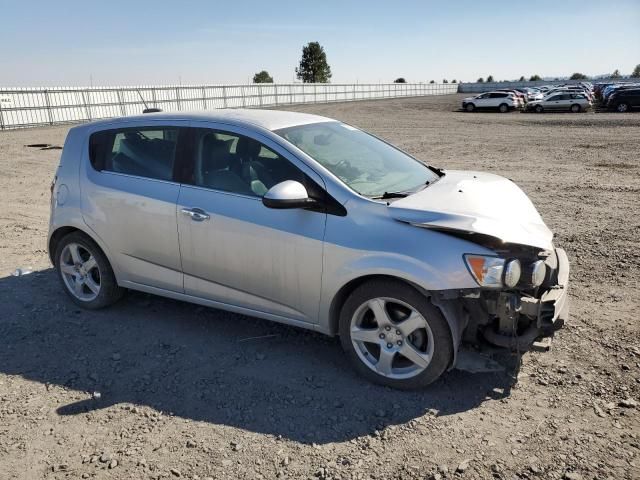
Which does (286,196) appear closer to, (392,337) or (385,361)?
(392,337)

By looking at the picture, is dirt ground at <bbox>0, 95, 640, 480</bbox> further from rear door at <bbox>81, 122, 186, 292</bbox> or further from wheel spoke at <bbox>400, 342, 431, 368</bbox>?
rear door at <bbox>81, 122, 186, 292</bbox>

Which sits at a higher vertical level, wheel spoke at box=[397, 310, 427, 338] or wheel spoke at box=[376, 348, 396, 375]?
wheel spoke at box=[397, 310, 427, 338]

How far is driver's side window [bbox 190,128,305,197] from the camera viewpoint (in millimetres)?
3785

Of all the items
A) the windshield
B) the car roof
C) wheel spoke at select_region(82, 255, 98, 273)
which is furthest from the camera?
wheel spoke at select_region(82, 255, 98, 273)

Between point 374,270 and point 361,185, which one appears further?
point 361,185

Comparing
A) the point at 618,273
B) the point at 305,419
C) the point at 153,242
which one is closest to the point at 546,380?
the point at 305,419

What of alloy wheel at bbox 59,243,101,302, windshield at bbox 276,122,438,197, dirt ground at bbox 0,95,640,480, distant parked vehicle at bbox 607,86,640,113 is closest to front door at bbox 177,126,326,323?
windshield at bbox 276,122,438,197

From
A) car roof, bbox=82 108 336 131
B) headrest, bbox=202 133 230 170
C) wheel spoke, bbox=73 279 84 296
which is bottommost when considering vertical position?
wheel spoke, bbox=73 279 84 296

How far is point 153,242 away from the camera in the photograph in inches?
167

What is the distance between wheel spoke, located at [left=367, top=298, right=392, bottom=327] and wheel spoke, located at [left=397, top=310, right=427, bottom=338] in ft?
0.30

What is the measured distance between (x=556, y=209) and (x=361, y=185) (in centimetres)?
533

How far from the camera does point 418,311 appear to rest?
3289 millimetres

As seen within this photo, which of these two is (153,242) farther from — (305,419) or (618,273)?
(618,273)

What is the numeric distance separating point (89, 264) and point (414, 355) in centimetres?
304
